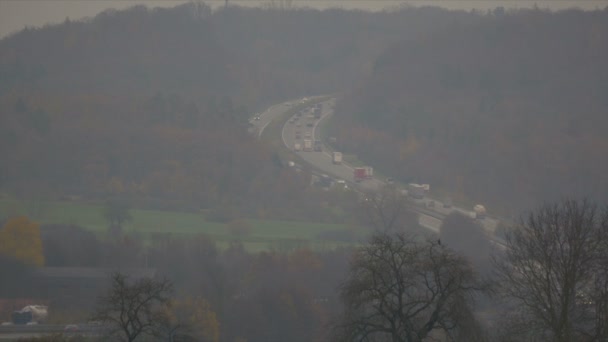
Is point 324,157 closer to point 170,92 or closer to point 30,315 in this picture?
point 170,92

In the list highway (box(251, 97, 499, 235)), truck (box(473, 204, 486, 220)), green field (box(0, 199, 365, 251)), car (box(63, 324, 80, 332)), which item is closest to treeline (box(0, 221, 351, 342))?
car (box(63, 324, 80, 332))

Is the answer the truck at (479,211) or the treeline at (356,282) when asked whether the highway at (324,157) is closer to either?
the truck at (479,211)

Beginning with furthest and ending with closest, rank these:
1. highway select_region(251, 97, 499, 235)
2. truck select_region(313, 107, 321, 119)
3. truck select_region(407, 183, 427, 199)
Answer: truck select_region(313, 107, 321, 119)
truck select_region(407, 183, 427, 199)
highway select_region(251, 97, 499, 235)

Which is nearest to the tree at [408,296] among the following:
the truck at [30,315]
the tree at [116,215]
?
the truck at [30,315]

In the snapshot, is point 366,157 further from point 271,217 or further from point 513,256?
point 513,256

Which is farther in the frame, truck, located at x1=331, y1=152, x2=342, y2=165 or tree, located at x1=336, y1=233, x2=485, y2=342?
truck, located at x1=331, y1=152, x2=342, y2=165

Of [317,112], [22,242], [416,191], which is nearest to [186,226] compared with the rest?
[22,242]

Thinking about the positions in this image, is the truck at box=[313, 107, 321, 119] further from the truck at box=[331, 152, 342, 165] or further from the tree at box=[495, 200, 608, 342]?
the tree at box=[495, 200, 608, 342]

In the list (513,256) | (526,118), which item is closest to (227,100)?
(526,118)
